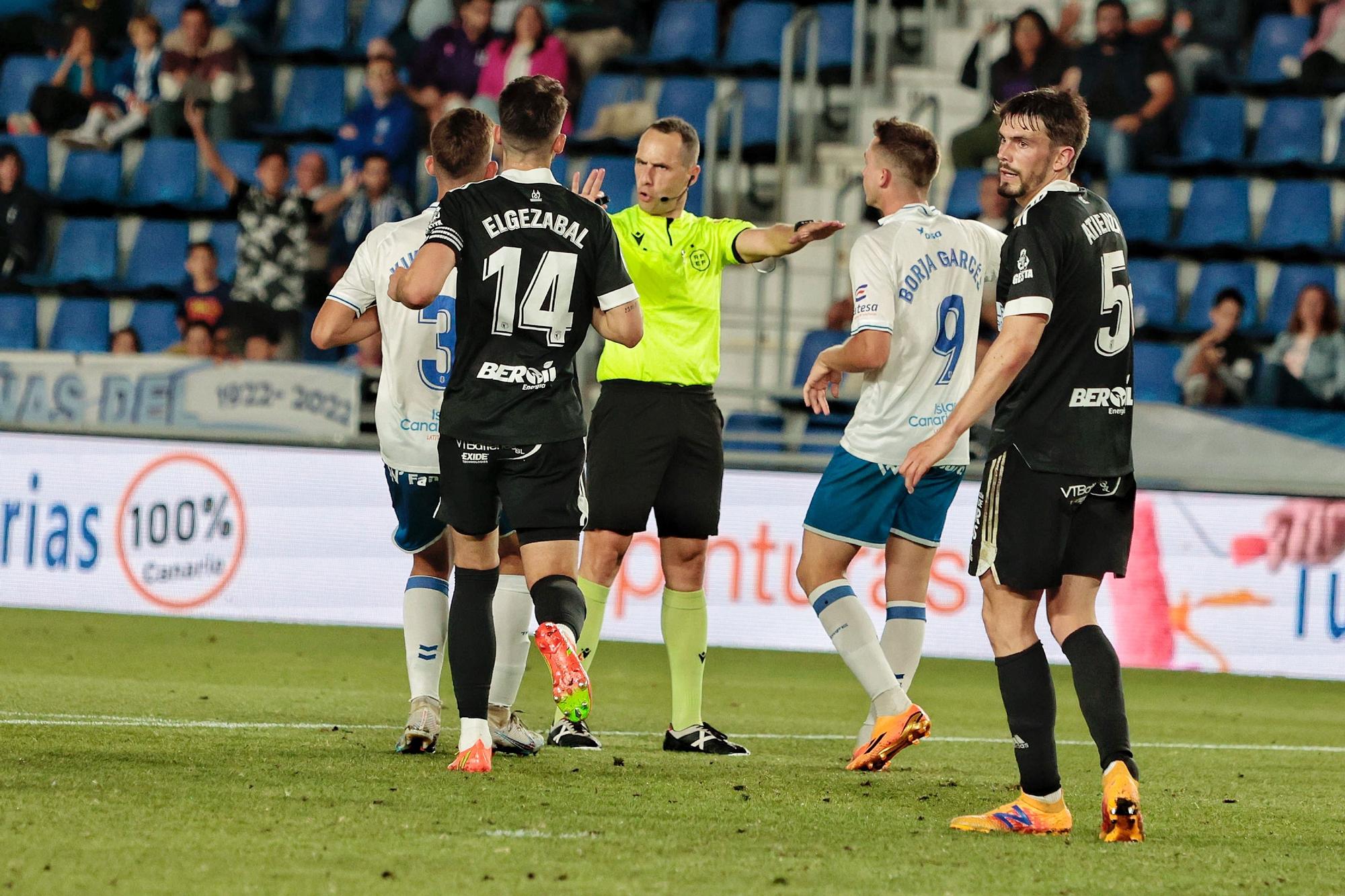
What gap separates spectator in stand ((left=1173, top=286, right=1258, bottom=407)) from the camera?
1223 cm

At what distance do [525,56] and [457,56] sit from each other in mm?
658

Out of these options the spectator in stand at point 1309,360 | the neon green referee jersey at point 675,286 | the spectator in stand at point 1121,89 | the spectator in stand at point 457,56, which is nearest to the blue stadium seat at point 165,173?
the spectator in stand at point 457,56

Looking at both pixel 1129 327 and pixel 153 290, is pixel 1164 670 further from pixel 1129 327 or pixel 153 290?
pixel 153 290

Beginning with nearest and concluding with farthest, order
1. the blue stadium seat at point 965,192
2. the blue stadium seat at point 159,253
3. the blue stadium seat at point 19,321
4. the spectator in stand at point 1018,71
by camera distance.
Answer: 1. the blue stadium seat at point 965,192
2. the spectator in stand at point 1018,71
3. the blue stadium seat at point 19,321
4. the blue stadium seat at point 159,253

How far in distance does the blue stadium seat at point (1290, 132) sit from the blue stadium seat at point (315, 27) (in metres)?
7.76

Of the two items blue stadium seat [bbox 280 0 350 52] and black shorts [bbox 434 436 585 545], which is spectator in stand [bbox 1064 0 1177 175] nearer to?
blue stadium seat [bbox 280 0 350 52]

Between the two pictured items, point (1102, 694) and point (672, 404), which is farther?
point (672, 404)

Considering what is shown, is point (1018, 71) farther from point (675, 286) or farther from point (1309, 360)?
point (675, 286)

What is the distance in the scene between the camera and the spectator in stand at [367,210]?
549 inches

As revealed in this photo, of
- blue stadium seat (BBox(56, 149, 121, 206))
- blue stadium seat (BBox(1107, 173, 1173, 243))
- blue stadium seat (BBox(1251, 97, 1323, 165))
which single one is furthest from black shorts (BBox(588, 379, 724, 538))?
blue stadium seat (BBox(56, 149, 121, 206))

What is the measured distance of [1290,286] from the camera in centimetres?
1325

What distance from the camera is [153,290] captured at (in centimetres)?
1482

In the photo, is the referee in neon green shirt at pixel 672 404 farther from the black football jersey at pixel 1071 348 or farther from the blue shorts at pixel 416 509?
the black football jersey at pixel 1071 348

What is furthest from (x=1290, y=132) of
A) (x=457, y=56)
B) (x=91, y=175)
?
(x=91, y=175)
